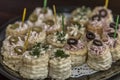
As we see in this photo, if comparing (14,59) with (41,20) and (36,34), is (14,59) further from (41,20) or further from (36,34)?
(41,20)

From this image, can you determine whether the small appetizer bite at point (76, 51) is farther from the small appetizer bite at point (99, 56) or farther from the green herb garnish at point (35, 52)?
the green herb garnish at point (35, 52)

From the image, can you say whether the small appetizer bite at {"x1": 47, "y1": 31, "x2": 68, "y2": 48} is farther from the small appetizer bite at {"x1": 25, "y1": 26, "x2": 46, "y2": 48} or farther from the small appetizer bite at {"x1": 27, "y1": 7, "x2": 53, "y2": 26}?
the small appetizer bite at {"x1": 27, "y1": 7, "x2": 53, "y2": 26}

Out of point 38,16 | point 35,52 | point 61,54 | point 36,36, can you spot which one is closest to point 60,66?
point 61,54

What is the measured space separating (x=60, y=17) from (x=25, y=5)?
1.66 ft

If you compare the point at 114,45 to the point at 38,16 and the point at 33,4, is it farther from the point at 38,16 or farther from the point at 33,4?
the point at 33,4

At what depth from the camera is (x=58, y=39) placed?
2979 mm

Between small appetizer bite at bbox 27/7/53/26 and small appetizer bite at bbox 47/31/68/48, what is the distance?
245 millimetres

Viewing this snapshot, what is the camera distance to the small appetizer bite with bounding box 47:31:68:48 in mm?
2945

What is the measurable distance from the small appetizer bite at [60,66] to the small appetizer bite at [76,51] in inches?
5.7

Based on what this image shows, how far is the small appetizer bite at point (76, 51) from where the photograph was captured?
2.89 metres

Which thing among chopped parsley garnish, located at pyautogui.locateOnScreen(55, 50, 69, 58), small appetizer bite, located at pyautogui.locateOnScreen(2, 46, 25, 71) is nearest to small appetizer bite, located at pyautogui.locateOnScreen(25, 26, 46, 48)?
small appetizer bite, located at pyautogui.locateOnScreen(2, 46, 25, 71)

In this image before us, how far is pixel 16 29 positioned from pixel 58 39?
368 mm

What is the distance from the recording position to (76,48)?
2906 millimetres

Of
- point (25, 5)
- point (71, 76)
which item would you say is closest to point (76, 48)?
point (71, 76)
